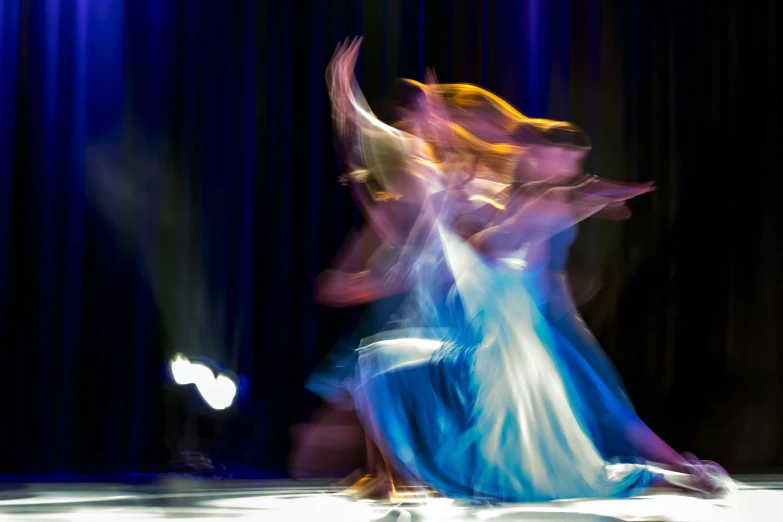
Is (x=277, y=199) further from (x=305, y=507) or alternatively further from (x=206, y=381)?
(x=305, y=507)

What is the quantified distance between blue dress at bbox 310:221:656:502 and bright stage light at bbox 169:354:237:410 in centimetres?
121

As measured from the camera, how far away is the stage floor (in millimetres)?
2346

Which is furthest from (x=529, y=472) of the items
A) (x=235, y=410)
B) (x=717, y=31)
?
→ (x=717, y=31)

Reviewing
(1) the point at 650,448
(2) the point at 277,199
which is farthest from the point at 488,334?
(2) the point at 277,199

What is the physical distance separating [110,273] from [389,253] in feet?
4.38

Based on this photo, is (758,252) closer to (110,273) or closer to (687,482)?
(687,482)

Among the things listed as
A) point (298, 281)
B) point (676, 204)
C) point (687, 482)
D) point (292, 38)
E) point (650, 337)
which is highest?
point (292, 38)

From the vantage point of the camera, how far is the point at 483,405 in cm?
247

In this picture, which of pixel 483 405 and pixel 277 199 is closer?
pixel 483 405

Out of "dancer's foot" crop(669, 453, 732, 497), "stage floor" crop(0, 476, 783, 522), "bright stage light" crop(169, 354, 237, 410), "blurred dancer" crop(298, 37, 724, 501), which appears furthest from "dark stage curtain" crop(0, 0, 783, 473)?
"dancer's foot" crop(669, 453, 732, 497)

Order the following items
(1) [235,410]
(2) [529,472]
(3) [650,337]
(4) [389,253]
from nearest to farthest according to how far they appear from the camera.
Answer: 1. (2) [529,472]
2. (4) [389,253]
3. (1) [235,410]
4. (3) [650,337]

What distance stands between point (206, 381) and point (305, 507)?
3.67 ft

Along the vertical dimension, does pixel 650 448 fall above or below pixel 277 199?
below

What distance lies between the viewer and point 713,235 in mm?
3926
